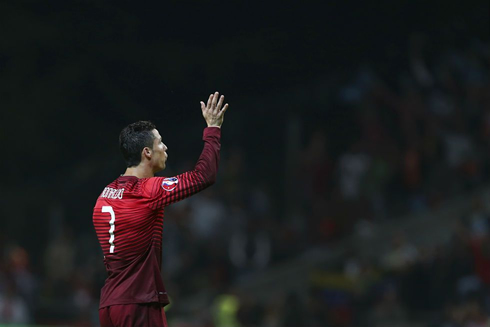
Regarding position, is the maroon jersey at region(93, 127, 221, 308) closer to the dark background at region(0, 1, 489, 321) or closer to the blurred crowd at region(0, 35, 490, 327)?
the dark background at region(0, 1, 489, 321)

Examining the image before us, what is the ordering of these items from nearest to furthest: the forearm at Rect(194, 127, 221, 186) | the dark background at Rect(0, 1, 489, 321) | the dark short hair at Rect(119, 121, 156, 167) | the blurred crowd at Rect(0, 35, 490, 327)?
the forearm at Rect(194, 127, 221, 186), the dark short hair at Rect(119, 121, 156, 167), the dark background at Rect(0, 1, 489, 321), the blurred crowd at Rect(0, 35, 490, 327)

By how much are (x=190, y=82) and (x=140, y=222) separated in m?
6.33

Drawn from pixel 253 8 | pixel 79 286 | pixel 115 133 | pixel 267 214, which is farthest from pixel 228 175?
pixel 253 8

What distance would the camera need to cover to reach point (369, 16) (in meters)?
12.4

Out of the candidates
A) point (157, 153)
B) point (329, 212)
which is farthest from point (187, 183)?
point (329, 212)

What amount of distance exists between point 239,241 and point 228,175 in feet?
4.05

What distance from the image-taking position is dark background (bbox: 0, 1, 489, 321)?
10781 mm

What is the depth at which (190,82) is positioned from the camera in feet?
33.8

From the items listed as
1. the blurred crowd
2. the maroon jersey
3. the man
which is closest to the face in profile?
the man

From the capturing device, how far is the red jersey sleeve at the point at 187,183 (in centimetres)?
404

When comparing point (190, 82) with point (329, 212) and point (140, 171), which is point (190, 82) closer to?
point (329, 212)

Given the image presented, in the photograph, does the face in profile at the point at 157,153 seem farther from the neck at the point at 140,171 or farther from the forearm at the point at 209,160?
the forearm at the point at 209,160

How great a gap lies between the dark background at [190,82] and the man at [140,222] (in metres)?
5.50

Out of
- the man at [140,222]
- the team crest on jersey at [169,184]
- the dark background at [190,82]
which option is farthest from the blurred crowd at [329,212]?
the team crest on jersey at [169,184]
